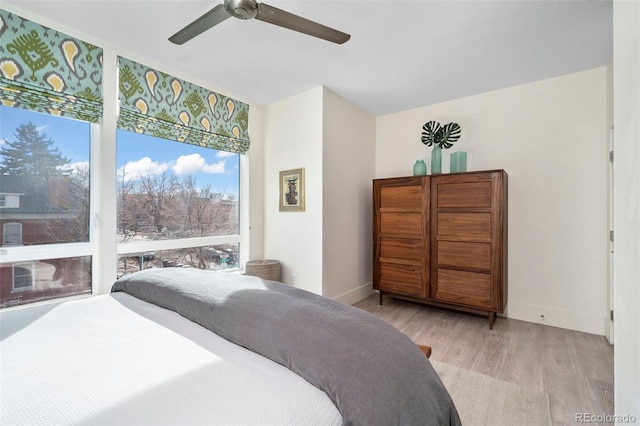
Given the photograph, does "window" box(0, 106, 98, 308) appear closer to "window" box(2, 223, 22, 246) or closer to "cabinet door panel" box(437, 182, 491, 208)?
"window" box(2, 223, 22, 246)

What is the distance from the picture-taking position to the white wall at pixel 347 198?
3170 mm

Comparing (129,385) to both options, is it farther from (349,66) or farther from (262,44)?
(349,66)

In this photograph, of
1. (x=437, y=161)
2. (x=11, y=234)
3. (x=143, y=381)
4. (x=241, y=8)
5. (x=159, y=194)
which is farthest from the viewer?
(x=437, y=161)

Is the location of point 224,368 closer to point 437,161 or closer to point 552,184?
point 437,161

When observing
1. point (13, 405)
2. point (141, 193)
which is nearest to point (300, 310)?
point (13, 405)

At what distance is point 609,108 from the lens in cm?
251

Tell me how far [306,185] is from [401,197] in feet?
3.71

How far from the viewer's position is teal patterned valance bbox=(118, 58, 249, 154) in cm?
246

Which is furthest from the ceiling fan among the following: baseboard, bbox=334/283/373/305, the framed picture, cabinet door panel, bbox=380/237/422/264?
baseboard, bbox=334/283/373/305

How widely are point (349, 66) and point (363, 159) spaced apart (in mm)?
1356

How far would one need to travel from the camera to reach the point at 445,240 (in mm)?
2941

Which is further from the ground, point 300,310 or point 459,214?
point 459,214

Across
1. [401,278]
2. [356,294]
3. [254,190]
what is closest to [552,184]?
[401,278]

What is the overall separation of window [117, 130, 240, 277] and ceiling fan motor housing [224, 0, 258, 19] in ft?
5.56
